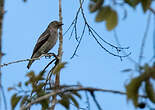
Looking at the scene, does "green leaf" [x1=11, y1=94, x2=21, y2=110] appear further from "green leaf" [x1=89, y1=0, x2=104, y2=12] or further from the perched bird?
the perched bird

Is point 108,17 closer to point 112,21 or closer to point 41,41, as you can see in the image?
point 112,21

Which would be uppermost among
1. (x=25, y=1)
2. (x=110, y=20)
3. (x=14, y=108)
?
(x=25, y=1)

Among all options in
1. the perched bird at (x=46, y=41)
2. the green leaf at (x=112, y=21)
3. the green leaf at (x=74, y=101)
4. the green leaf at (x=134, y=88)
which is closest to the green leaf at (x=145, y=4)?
the green leaf at (x=112, y=21)

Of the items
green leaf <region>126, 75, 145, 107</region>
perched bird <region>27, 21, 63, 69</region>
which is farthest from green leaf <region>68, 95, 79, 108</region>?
perched bird <region>27, 21, 63, 69</region>

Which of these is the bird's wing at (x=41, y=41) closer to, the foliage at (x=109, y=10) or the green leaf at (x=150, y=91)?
the foliage at (x=109, y=10)

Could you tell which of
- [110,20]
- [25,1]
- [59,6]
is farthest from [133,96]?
[59,6]

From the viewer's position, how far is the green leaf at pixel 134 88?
2727mm

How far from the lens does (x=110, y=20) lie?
2.78m

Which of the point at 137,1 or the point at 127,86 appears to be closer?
the point at 127,86

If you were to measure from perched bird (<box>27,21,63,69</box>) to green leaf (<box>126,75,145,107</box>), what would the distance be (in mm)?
8378

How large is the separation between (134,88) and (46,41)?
872 centimetres

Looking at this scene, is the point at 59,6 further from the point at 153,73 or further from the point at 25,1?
the point at 153,73

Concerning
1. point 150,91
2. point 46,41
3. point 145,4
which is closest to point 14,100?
point 150,91

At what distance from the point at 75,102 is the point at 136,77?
31.0 inches
